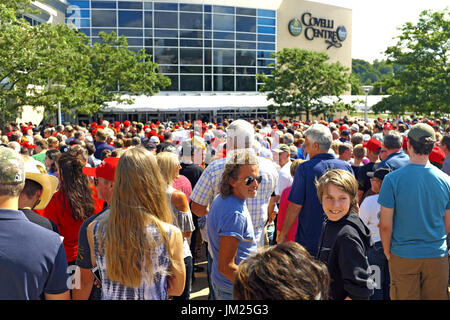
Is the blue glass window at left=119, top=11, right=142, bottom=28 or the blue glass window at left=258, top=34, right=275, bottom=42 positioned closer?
the blue glass window at left=119, top=11, right=142, bottom=28

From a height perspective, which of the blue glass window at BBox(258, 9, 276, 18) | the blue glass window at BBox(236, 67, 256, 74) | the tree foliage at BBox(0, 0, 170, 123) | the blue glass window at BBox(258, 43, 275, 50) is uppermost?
the blue glass window at BBox(258, 9, 276, 18)

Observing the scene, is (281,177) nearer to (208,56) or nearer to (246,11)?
(208,56)

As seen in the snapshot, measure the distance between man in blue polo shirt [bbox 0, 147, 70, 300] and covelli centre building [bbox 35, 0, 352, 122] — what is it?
33.7 meters

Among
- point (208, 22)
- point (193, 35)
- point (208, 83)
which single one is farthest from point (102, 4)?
point (208, 83)

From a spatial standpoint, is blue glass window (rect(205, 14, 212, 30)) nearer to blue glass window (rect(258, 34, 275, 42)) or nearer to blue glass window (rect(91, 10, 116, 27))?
blue glass window (rect(258, 34, 275, 42))

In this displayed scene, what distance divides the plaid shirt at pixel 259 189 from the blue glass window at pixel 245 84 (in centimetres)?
3877

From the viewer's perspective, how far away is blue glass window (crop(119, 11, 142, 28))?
38.8m

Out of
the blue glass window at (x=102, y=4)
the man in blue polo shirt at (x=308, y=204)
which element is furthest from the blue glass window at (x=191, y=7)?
the man in blue polo shirt at (x=308, y=204)

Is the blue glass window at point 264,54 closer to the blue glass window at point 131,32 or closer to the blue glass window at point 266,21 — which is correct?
the blue glass window at point 266,21

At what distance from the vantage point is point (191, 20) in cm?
4012

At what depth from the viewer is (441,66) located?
27688 millimetres

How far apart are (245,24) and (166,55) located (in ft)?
26.2

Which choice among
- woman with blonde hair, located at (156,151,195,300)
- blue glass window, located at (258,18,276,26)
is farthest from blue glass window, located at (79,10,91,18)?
woman with blonde hair, located at (156,151,195,300)
